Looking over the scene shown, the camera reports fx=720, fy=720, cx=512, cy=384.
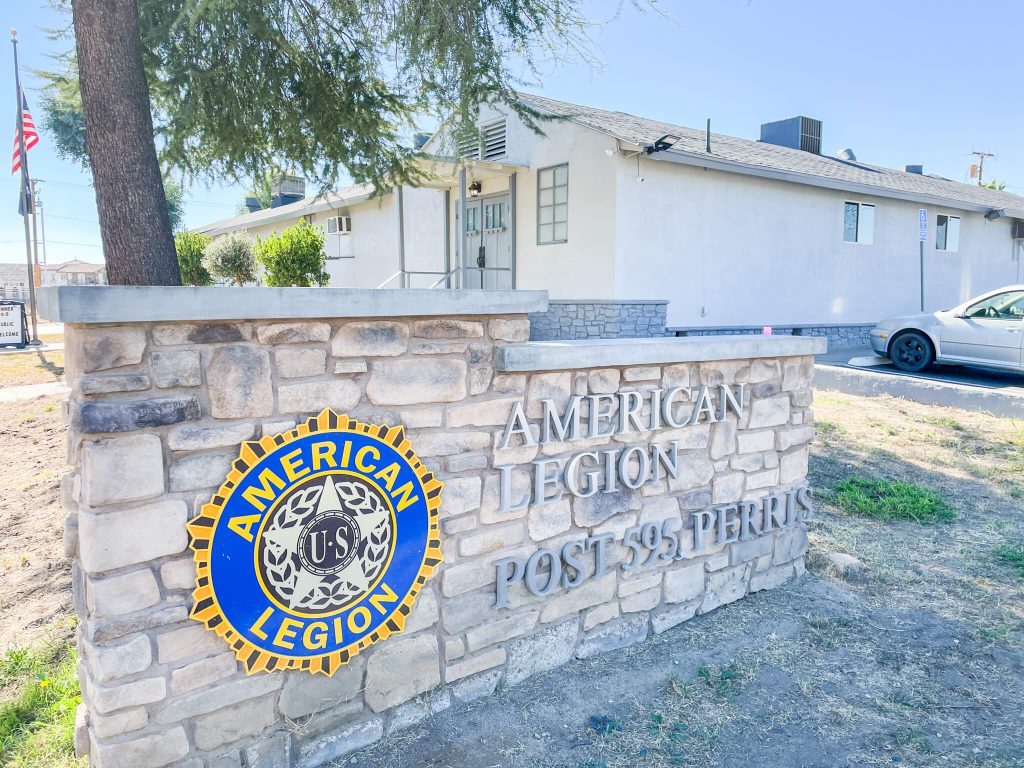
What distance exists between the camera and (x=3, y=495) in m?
5.98

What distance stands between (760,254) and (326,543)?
1214 cm

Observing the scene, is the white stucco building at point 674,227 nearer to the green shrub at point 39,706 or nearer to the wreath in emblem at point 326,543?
the green shrub at point 39,706

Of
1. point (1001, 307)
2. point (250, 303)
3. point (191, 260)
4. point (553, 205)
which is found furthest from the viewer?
point (191, 260)

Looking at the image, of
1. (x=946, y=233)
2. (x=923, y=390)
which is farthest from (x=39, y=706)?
(x=946, y=233)

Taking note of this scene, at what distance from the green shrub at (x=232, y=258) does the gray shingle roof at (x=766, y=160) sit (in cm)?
974

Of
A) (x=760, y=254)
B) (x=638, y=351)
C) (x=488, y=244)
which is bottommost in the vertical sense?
(x=638, y=351)

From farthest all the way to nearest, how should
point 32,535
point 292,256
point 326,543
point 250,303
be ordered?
point 292,256, point 32,535, point 326,543, point 250,303

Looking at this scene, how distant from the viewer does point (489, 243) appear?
1374 cm

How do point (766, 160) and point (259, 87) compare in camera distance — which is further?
point (766, 160)

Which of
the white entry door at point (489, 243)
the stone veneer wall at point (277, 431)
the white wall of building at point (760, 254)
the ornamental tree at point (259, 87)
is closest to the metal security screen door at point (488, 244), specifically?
the white entry door at point (489, 243)

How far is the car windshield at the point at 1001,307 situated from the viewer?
9344mm

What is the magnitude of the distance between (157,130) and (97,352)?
5198 millimetres

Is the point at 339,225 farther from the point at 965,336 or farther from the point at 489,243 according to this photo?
the point at 965,336

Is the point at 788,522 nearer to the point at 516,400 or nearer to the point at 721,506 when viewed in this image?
the point at 721,506
